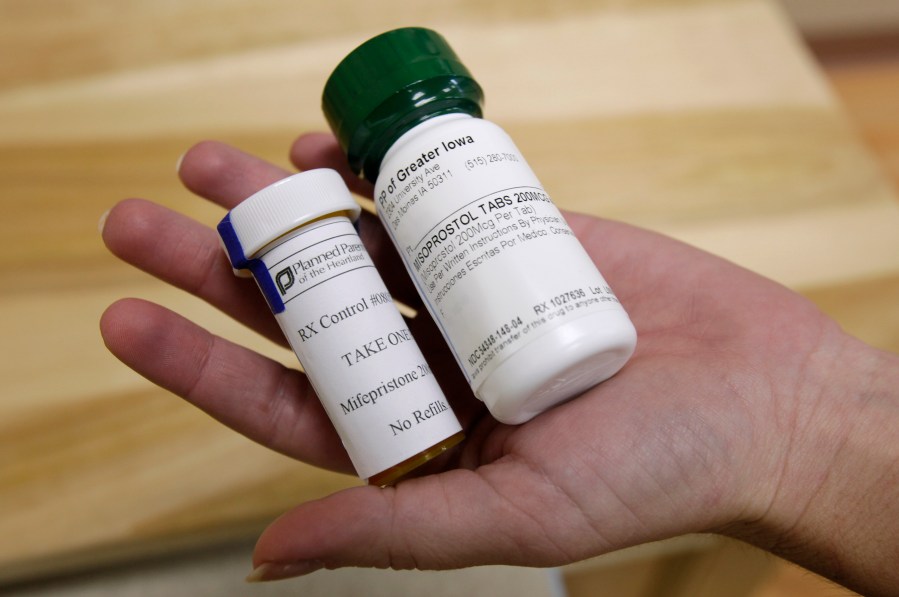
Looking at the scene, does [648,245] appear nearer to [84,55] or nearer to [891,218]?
[891,218]

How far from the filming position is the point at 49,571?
587mm

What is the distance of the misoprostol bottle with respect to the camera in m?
0.44

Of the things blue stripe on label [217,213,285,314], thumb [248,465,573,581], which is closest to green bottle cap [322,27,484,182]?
blue stripe on label [217,213,285,314]

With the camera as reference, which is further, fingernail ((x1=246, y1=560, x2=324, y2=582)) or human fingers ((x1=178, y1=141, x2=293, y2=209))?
human fingers ((x1=178, y1=141, x2=293, y2=209))

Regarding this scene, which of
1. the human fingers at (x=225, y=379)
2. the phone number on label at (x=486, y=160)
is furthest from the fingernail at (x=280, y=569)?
the phone number on label at (x=486, y=160)

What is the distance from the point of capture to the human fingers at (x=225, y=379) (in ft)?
1.56

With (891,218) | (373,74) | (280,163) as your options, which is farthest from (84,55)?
(891,218)

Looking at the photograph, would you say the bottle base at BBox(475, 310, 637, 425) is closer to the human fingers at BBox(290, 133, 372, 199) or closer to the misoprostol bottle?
the misoprostol bottle

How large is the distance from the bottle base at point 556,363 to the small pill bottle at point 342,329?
0.05 m

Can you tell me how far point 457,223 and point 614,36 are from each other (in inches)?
20.9

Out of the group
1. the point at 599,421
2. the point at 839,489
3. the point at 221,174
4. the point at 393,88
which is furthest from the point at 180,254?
the point at 839,489

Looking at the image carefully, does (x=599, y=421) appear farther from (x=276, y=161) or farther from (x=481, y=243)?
(x=276, y=161)

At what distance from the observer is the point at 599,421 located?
453 mm

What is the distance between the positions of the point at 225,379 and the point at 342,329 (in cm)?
10
